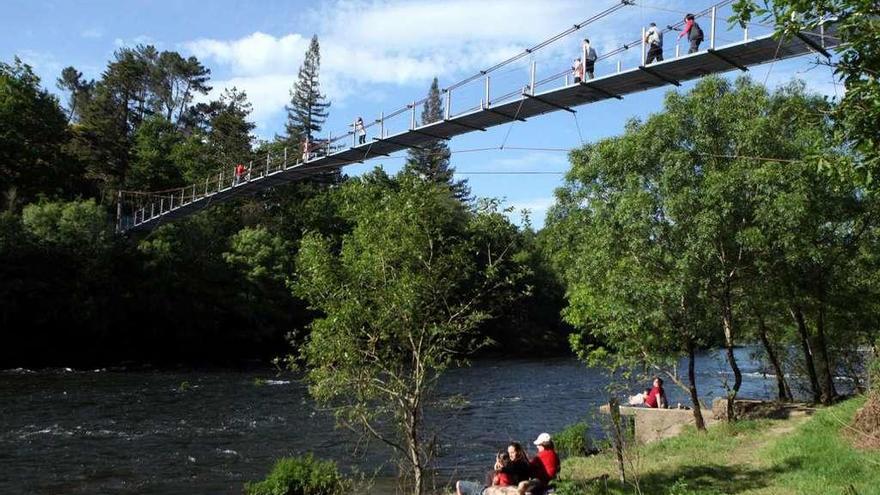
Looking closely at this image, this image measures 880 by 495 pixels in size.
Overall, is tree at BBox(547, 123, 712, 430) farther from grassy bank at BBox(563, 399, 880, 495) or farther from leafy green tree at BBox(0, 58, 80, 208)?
leafy green tree at BBox(0, 58, 80, 208)

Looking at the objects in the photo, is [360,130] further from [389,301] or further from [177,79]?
[177,79]

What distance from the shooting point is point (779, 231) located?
14.2 m

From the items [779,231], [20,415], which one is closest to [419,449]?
[779,231]

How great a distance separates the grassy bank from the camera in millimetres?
9789

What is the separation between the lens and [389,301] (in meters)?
9.70

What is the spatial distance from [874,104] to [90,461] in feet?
58.8

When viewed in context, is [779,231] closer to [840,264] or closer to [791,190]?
[791,190]

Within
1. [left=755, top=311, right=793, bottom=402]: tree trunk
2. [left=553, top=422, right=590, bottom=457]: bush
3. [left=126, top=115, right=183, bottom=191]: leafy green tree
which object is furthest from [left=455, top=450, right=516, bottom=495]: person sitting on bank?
[left=126, top=115, right=183, bottom=191]: leafy green tree

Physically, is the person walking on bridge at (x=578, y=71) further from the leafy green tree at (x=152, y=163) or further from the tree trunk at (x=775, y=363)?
the leafy green tree at (x=152, y=163)

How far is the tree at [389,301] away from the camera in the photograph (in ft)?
31.7

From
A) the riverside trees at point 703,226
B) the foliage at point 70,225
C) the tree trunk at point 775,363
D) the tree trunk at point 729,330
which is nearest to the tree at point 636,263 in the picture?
the riverside trees at point 703,226

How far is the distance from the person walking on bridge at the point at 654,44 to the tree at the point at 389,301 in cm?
547

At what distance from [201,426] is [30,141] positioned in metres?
40.2

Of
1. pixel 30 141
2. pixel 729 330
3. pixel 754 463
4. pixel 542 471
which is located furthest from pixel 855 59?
pixel 30 141
